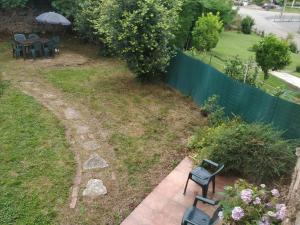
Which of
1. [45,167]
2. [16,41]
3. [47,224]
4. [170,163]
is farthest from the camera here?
[16,41]

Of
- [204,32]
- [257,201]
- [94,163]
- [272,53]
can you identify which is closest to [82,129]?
[94,163]

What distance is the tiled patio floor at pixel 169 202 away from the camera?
543cm

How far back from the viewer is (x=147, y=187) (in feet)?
20.5

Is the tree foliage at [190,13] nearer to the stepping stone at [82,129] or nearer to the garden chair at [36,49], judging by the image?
the garden chair at [36,49]

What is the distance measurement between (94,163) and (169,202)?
5.97 feet

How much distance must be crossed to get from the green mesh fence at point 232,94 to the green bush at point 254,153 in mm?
373

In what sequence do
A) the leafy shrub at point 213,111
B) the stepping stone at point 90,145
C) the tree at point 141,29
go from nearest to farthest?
1. the stepping stone at point 90,145
2. the leafy shrub at point 213,111
3. the tree at point 141,29

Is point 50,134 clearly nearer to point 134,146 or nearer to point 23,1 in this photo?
point 134,146

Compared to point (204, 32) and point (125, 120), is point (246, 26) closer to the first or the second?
point (204, 32)

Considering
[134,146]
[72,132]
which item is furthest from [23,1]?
[134,146]

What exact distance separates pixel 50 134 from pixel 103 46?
6945 mm

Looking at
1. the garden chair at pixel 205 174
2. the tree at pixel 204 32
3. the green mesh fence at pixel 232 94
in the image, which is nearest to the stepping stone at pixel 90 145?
the garden chair at pixel 205 174

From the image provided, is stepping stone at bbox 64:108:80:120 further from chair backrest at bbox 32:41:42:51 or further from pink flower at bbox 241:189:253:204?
pink flower at bbox 241:189:253:204

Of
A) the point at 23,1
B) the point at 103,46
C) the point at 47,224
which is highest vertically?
the point at 23,1
